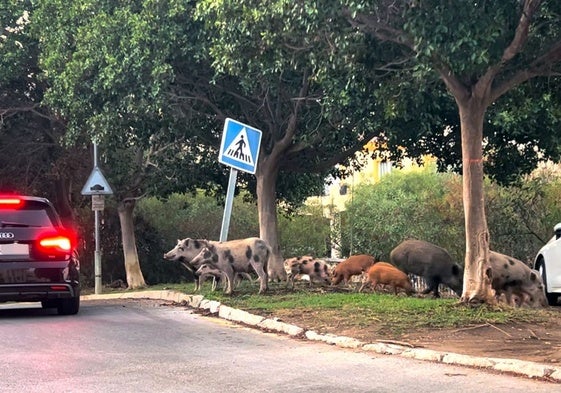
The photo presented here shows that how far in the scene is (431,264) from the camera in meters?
15.7

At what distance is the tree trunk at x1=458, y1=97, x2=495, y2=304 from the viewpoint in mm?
11570

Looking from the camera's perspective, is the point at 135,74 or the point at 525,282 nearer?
the point at 525,282

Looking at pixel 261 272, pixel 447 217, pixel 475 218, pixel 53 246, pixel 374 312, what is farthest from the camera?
→ pixel 447 217

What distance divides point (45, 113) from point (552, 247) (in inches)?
617

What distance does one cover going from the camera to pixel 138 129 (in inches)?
739

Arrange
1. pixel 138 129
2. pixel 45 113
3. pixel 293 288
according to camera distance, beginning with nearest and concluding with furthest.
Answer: pixel 293 288 < pixel 138 129 < pixel 45 113

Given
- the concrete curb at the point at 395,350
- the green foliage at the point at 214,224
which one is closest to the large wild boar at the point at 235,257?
the concrete curb at the point at 395,350

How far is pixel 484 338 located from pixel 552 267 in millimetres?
5827

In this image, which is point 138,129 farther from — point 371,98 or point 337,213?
point 337,213

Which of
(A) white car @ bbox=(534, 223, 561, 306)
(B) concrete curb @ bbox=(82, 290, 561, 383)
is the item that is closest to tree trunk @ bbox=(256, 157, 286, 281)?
(B) concrete curb @ bbox=(82, 290, 561, 383)

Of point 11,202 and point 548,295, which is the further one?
point 548,295

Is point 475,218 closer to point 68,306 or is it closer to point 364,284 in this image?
point 364,284

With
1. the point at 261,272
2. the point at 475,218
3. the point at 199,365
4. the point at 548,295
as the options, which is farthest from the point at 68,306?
the point at 548,295

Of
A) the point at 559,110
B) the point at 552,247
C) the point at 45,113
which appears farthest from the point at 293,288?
the point at 45,113
